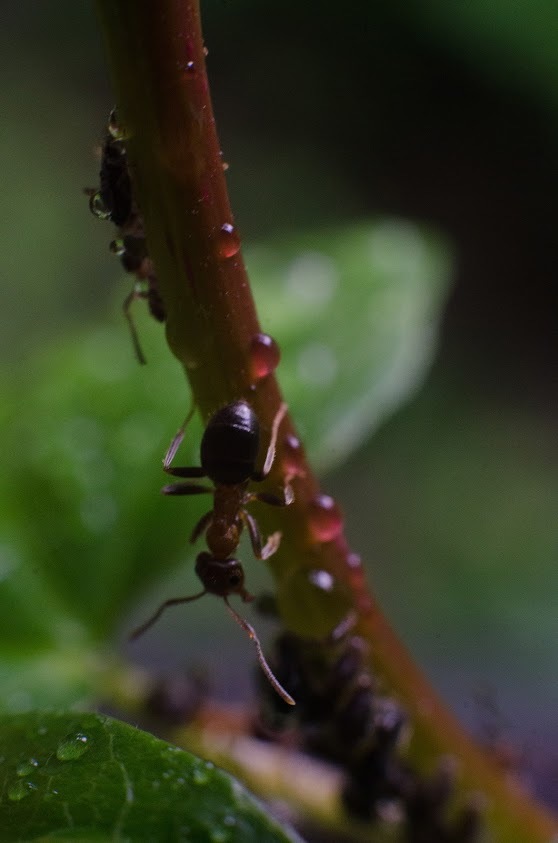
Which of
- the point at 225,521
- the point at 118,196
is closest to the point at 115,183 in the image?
the point at 118,196

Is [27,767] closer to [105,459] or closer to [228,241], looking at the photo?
[228,241]

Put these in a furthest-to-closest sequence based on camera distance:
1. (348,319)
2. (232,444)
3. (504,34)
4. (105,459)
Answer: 1. (504,34)
2. (348,319)
3. (105,459)
4. (232,444)

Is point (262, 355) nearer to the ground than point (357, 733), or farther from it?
farther from it

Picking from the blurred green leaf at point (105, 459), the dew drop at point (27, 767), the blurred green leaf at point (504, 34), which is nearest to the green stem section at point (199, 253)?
the dew drop at point (27, 767)

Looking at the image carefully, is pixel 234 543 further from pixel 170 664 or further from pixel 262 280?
pixel 170 664

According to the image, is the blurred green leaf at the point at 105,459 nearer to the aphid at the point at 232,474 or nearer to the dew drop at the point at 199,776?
the aphid at the point at 232,474

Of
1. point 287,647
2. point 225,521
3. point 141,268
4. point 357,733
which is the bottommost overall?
point 357,733
